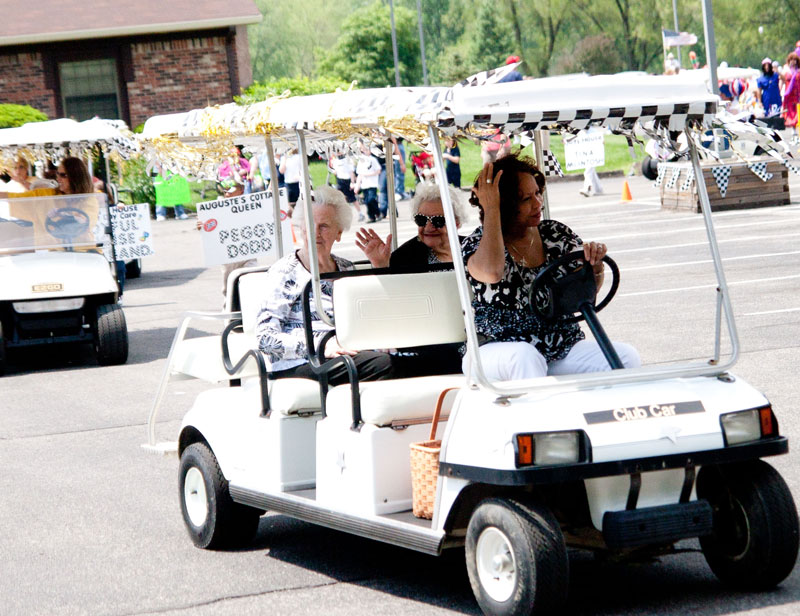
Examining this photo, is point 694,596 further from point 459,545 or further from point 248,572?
point 248,572

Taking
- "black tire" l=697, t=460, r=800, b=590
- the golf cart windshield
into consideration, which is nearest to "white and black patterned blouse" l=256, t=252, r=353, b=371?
"black tire" l=697, t=460, r=800, b=590

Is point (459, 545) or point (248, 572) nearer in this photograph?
point (459, 545)

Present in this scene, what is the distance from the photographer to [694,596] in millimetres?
4301

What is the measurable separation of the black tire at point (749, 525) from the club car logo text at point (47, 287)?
7.50m

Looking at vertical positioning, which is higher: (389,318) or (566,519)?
(389,318)

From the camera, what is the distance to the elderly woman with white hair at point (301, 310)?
5152mm

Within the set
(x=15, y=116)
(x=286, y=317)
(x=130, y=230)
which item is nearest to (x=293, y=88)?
(x=15, y=116)

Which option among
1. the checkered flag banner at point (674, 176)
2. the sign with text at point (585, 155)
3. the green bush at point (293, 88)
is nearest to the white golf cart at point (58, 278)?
the checkered flag banner at point (674, 176)

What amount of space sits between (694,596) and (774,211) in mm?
14754

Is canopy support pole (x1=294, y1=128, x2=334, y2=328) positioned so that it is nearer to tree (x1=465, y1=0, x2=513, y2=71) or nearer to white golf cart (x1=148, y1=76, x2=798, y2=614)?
white golf cart (x1=148, y1=76, x2=798, y2=614)

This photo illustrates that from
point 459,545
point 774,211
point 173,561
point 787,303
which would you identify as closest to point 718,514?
point 459,545

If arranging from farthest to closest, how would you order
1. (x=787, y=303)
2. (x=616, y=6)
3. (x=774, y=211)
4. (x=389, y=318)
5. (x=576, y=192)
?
(x=616, y=6) < (x=576, y=192) < (x=774, y=211) < (x=787, y=303) < (x=389, y=318)

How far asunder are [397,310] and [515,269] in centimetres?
48

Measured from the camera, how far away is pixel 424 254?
5.72 metres
